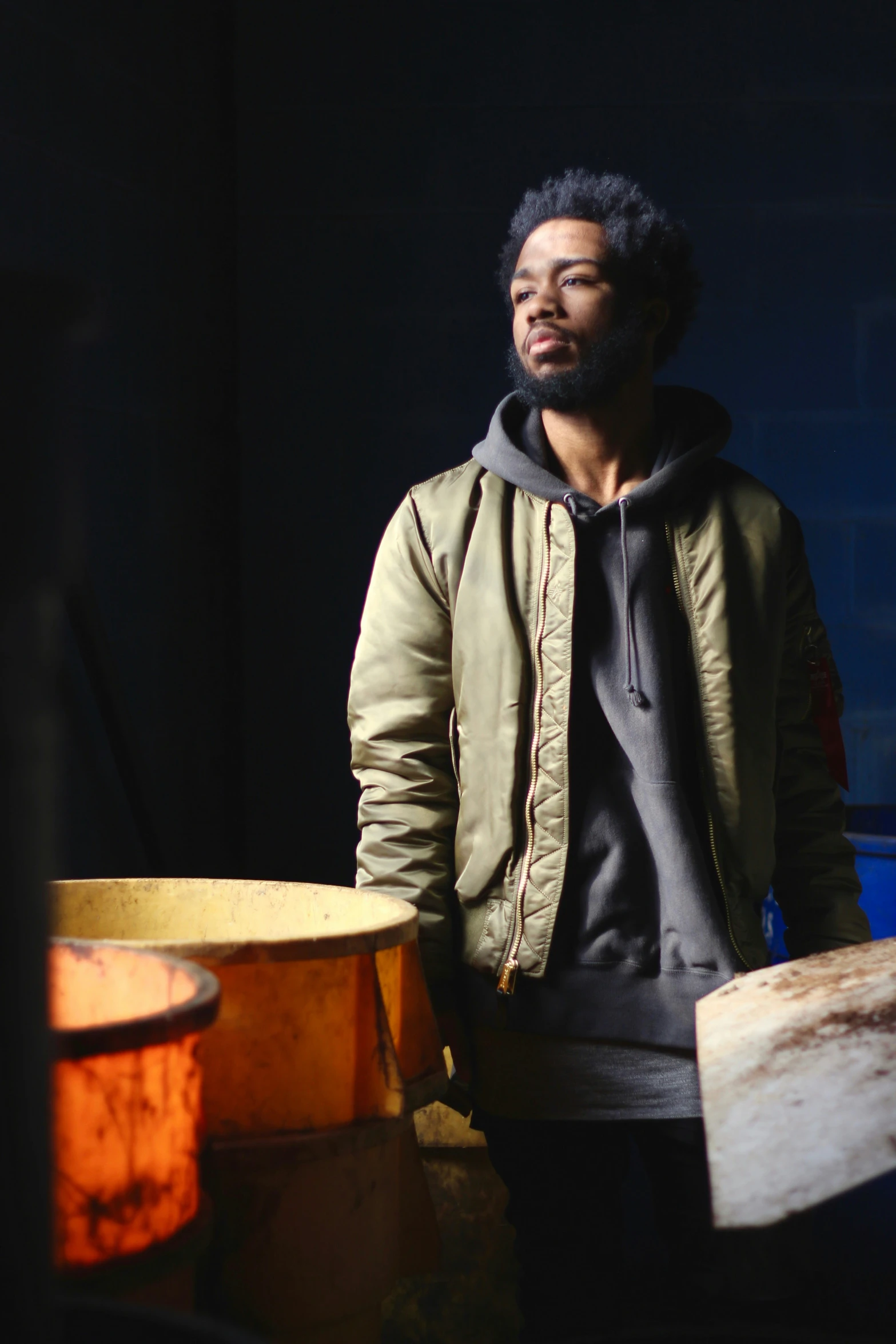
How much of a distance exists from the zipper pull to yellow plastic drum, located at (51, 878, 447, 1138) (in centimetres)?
27

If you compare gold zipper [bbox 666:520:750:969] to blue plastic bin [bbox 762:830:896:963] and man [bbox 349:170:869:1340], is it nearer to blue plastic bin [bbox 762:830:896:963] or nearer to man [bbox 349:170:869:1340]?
man [bbox 349:170:869:1340]

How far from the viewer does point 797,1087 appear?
0.80m

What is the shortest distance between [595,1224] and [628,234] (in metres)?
1.20

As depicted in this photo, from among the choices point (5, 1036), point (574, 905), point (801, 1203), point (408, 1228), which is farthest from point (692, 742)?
point (5, 1036)

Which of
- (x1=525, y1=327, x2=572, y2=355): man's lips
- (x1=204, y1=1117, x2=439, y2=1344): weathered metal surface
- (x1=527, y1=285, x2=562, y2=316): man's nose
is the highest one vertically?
(x1=527, y1=285, x2=562, y2=316): man's nose

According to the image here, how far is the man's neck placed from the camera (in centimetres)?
161

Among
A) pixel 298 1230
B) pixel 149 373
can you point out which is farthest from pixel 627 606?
pixel 149 373

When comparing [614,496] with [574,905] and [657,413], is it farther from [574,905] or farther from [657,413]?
[574,905]

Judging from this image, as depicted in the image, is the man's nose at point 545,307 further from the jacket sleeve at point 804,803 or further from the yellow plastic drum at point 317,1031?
the yellow plastic drum at point 317,1031

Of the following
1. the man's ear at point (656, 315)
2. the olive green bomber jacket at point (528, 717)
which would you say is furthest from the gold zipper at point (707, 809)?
the man's ear at point (656, 315)

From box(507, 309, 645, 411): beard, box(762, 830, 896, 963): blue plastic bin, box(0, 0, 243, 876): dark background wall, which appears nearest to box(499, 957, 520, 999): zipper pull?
box(507, 309, 645, 411): beard

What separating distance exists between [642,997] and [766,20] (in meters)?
2.54

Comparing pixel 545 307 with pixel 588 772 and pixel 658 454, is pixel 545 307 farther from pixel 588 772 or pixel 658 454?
pixel 588 772

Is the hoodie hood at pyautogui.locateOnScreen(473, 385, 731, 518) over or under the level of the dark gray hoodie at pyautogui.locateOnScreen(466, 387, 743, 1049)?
over
